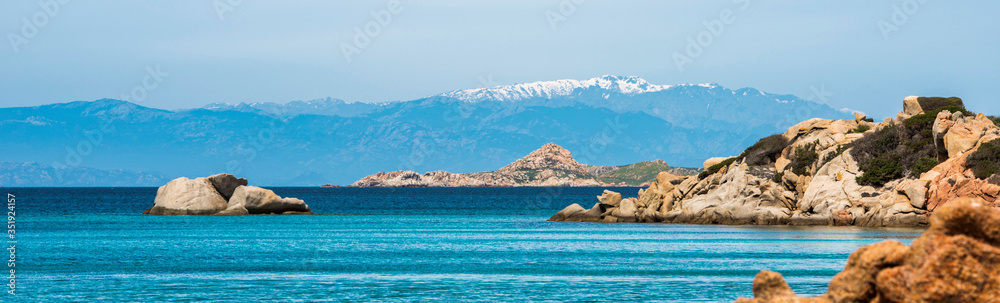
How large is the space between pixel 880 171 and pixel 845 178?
2382mm

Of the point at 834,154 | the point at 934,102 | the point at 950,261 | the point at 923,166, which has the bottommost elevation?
the point at 950,261

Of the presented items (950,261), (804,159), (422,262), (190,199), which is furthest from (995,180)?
(190,199)

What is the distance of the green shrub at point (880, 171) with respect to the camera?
212ft

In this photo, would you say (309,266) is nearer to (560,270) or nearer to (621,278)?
(560,270)

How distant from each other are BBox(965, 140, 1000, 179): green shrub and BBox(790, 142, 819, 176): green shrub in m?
14.3

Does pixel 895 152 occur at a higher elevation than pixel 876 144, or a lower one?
lower

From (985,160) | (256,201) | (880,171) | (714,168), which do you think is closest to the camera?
(985,160)

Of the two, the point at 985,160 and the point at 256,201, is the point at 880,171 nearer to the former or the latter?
the point at 985,160

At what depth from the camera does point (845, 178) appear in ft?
217

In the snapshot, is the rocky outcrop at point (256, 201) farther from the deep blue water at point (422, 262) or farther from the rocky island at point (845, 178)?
the rocky island at point (845, 178)

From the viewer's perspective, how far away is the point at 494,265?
3888cm

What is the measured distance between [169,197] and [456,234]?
40.2 m

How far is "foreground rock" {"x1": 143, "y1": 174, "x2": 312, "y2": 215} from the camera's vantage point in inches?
3504

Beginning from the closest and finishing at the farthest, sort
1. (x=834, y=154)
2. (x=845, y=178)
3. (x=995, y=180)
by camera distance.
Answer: (x=995, y=180)
(x=845, y=178)
(x=834, y=154)
